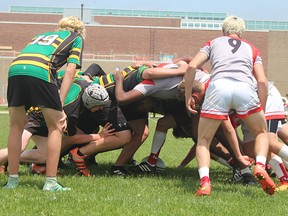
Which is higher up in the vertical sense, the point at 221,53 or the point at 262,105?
the point at 221,53

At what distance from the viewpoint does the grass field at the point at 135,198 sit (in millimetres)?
4961

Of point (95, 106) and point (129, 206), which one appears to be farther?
point (95, 106)

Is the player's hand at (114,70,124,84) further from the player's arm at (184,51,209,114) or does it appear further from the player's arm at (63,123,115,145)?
the player's arm at (184,51,209,114)

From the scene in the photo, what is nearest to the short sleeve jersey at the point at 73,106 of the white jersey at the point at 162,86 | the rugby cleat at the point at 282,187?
the white jersey at the point at 162,86

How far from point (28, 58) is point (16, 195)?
149cm

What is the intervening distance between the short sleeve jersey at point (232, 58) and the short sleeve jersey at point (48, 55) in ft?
4.88

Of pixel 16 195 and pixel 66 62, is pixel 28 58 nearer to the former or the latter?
pixel 66 62

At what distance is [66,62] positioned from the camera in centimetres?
621

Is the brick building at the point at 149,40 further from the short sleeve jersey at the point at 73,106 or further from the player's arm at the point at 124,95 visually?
the short sleeve jersey at the point at 73,106

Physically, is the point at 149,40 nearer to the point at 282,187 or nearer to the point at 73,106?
the point at 73,106

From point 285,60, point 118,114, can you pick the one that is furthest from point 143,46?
point 118,114

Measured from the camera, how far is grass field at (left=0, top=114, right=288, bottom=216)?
4.96 m

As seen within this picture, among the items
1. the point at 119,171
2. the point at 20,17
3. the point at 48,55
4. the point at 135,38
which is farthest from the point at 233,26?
the point at 20,17

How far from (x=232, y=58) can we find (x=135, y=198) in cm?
189
